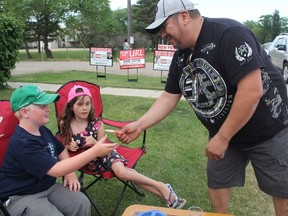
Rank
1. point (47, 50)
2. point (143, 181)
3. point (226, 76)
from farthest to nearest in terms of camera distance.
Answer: point (47, 50)
point (143, 181)
point (226, 76)

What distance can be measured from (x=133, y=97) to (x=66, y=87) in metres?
4.41

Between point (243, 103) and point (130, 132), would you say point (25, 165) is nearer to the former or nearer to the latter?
point (130, 132)

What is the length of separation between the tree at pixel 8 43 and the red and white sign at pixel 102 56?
3.78 m

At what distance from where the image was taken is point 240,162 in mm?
2580

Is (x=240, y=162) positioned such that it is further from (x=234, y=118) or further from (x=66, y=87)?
(x=66, y=87)

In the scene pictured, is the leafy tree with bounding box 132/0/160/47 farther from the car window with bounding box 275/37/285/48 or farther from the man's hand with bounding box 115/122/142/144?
the man's hand with bounding box 115/122/142/144

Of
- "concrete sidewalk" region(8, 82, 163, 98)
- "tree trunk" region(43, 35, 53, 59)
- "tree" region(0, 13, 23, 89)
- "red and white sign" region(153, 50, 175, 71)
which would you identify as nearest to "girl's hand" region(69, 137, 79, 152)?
"concrete sidewalk" region(8, 82, 163, 98)

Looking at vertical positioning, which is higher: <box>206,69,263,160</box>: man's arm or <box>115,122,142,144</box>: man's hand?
<box>206,69,263,160</box>: man's arm

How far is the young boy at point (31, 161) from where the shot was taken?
2.30m

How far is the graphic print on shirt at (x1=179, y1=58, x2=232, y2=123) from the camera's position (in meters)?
2.12

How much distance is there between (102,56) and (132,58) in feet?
3.84

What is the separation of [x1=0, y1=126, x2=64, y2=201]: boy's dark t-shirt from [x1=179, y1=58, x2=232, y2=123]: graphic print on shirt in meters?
1.01

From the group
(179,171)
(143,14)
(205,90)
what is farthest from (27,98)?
(143,14)

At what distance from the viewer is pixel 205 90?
219cm
